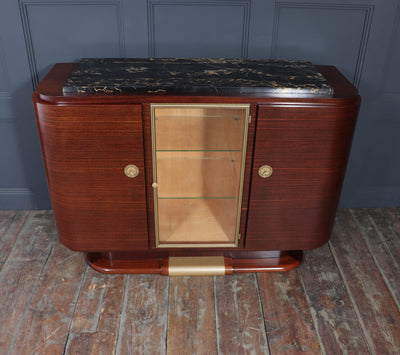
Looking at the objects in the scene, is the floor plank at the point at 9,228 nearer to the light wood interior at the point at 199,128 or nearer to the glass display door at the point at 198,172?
the glass display door at the point at 198,172

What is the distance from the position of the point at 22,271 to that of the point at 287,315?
1.05 m

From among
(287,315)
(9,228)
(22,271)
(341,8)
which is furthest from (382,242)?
(9,228)

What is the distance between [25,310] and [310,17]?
5.04ft

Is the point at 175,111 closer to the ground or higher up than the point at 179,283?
higher up

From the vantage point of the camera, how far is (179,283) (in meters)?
1.66

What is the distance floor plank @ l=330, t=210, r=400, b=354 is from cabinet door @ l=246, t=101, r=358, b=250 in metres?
0.23

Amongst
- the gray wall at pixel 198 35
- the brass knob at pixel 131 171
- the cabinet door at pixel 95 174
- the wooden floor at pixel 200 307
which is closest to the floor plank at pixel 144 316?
the wooden floor at pixel 200 307

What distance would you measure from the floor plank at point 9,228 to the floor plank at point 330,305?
1.23m

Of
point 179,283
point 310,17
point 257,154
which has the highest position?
point 310,17

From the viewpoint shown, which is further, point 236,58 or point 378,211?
point 378,211

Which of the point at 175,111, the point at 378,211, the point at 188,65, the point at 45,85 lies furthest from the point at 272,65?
the point at 378,211

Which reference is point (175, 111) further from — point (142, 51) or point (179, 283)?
point (179, 283)

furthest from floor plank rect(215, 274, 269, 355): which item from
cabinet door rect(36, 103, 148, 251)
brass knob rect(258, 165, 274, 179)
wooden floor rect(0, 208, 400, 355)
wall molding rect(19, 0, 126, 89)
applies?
wall molding rect(19, 0, 126, 89)

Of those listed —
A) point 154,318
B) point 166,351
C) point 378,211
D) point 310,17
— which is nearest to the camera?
point 166,351
